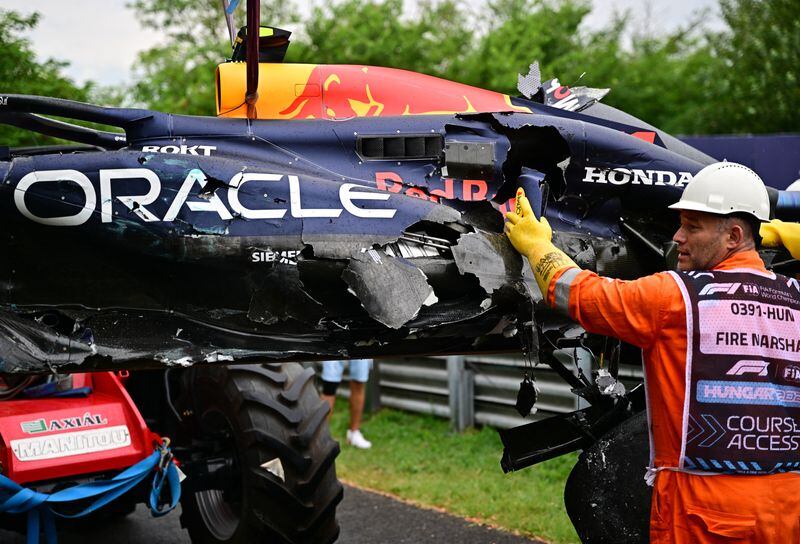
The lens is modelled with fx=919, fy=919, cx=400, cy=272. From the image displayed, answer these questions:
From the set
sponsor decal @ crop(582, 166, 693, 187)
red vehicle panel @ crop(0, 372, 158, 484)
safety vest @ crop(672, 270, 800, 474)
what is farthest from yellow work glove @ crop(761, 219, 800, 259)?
red vehicle panel @ crop(0, 372, 158, 484)

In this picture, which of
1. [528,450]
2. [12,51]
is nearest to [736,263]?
[528,450]

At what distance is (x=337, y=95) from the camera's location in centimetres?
401

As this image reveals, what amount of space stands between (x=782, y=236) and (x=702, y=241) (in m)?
0.76

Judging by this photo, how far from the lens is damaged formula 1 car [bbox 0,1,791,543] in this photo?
10.9 feet

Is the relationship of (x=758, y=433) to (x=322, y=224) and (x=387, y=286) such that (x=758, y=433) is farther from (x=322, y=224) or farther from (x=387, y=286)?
(x=322, y=224)

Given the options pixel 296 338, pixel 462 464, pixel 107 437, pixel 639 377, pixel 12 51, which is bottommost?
pixel 462 464

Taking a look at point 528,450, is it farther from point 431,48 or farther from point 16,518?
point 431,48

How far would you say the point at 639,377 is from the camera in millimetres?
6863

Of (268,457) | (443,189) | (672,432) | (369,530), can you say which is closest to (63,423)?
(268,457)

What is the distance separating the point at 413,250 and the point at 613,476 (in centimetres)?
114

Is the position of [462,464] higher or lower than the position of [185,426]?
lower

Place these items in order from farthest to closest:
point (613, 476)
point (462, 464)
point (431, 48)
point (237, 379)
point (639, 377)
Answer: point (431, 48) → point (462, 464) → point (639, 377) → point (237, 379) → point (613, 476)

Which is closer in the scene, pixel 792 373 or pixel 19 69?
pixel 792 373

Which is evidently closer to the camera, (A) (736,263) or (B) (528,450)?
(A) (736,263)
